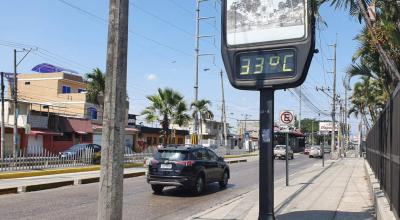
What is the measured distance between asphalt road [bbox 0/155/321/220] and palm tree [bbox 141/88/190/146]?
1951cm

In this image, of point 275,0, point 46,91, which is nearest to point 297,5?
point 275,0

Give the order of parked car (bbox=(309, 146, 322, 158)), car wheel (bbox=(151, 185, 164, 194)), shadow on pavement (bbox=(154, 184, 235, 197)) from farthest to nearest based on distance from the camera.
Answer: parked car (bbox=(309, 146, 322, 158)) < car wheel (bbox=(151, 185, 164, 194)) < shadow on pavement (bbox=(154, 184, 235, 197))

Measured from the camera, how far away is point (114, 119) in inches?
209

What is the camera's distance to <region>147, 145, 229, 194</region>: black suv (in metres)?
16.1

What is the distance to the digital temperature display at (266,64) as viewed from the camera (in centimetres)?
721

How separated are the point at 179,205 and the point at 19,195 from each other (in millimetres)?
5141

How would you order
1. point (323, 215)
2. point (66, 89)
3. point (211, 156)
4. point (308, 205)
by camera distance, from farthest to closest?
point (66, 89), point (211, 156), point (308, 205), point (323, 215)

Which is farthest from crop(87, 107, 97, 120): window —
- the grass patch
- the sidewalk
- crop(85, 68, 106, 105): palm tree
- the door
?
the sidewalk

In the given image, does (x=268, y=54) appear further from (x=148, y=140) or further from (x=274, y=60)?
(x=148, y=140)

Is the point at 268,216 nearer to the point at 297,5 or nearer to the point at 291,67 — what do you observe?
the point at 291,67

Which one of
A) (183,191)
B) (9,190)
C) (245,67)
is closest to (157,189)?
(183,191)

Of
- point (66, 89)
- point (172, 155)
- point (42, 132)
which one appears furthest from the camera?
point (66, 89)

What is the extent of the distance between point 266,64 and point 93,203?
8111mm

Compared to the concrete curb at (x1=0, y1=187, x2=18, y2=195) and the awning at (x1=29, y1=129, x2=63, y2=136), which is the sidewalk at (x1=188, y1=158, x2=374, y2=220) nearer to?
the concrete curb at (x1=0, y1=187, x2=18, y2=195)
